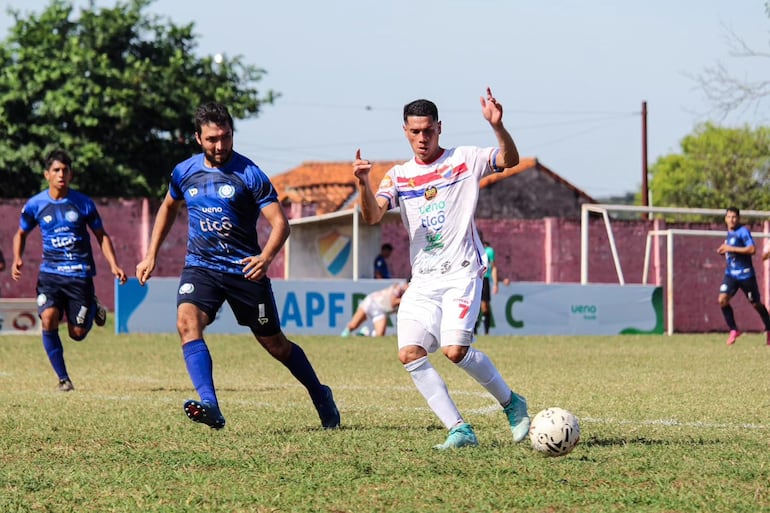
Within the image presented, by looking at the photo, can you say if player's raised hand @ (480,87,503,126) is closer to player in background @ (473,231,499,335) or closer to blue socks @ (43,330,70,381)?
blue socks @ (43,330,70,381)

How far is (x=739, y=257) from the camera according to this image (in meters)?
21.1

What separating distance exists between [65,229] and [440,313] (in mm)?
5576

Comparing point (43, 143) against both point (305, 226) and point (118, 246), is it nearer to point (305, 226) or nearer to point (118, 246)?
point (118, 246)

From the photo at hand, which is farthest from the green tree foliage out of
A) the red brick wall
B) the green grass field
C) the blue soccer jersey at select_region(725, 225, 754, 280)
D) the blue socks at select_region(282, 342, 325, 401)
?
the blue socks at select_region(282, 342, 325, 401)

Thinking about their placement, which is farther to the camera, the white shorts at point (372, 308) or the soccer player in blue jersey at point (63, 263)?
the white shorts at point (372, 308)

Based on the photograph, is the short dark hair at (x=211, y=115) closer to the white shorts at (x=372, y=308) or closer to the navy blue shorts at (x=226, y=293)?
the navy blue shorts at (x=226, y=293)

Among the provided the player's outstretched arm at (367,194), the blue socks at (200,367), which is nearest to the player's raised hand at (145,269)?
the blue socks at (200,367)

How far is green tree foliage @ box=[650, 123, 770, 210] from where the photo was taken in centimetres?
6275

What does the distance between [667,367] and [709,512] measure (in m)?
9.98

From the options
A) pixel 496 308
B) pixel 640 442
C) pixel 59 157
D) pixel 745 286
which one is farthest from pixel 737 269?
pixel 640 442

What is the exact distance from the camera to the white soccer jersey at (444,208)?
7.49 m

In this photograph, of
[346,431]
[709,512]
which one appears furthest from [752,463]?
[346,431]

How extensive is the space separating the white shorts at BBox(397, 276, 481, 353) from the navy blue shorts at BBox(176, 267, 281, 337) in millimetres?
1057

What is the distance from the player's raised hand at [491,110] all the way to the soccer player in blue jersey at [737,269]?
13933mm
